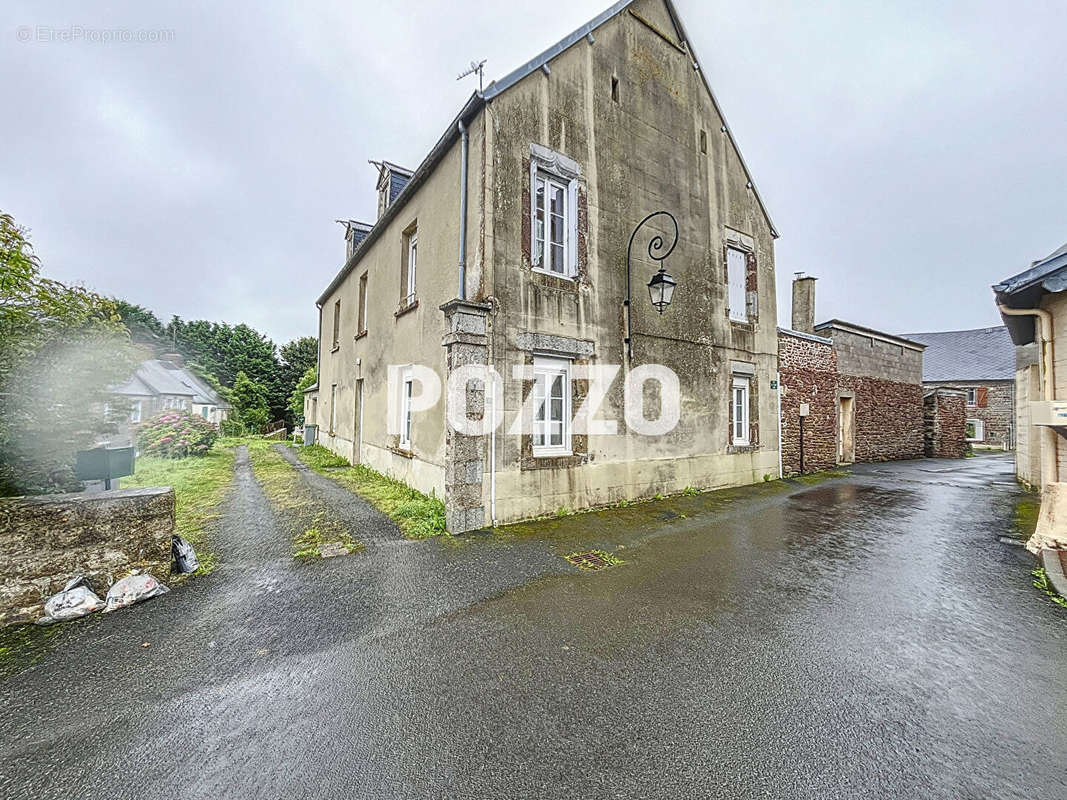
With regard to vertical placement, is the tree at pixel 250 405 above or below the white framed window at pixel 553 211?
below

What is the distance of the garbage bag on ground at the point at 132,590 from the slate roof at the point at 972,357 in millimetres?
34204

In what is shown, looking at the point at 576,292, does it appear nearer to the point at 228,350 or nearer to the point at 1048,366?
the point at 1048,366

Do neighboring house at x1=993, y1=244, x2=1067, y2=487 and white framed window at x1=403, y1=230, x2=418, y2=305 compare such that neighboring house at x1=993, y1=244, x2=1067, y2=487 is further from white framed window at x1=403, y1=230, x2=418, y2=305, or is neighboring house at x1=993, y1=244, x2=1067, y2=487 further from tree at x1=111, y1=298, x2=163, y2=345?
tree at x1=111, y1=298, x2=163, y2=345

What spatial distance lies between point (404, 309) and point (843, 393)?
539 inches

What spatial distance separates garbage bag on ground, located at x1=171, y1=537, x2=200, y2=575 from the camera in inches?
184

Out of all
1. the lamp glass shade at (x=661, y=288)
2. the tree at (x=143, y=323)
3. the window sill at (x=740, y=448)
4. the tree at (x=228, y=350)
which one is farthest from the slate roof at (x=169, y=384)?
the window sill at (x=740, y=448)

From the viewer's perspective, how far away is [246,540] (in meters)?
5.89

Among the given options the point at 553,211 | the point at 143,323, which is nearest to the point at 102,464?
the point at 553,211

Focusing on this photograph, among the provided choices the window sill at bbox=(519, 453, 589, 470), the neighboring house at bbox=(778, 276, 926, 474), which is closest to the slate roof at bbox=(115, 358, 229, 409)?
the window sill at bbox=(519, 453, 589, 470)

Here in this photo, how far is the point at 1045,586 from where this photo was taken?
4.44 m

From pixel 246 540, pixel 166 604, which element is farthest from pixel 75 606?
pixel 246 540

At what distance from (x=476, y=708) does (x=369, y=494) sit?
6686 mm

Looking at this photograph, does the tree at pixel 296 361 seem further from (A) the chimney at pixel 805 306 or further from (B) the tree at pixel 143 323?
(A) the chimney at pixel 805 306

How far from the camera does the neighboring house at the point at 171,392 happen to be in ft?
86.7
